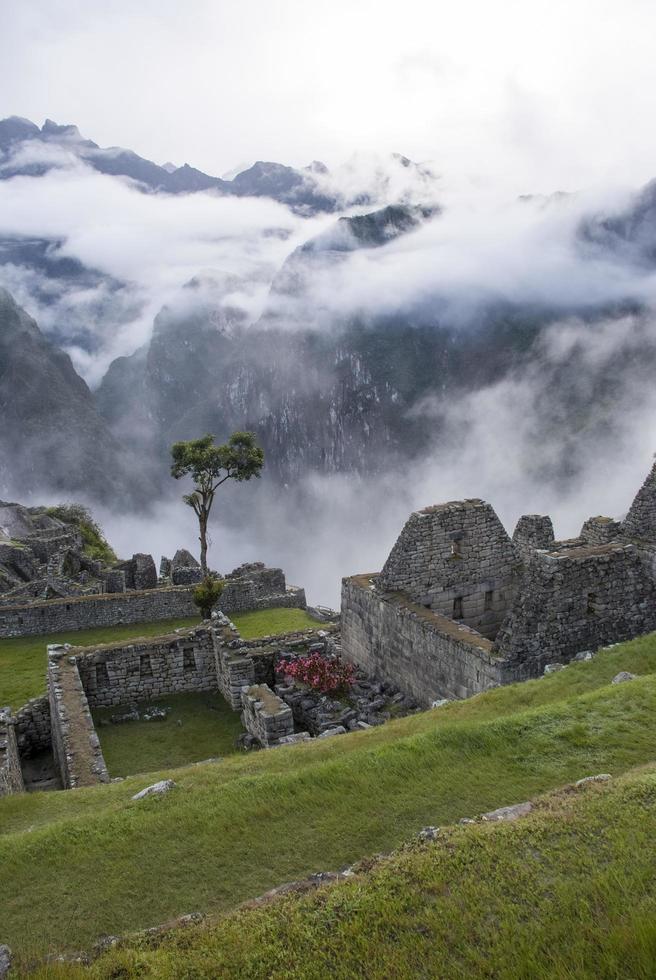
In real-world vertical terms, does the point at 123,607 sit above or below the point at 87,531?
below

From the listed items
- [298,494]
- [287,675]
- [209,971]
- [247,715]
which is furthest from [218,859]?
[298,494]

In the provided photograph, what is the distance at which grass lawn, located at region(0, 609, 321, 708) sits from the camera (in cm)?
2229

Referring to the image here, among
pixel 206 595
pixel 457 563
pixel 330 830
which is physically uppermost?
pixel 457 563

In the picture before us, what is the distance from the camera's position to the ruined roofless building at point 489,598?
1384 cm

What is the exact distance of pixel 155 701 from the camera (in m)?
19.3

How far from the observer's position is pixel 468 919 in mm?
5676

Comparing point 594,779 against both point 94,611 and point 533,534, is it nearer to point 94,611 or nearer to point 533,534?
point 533,534

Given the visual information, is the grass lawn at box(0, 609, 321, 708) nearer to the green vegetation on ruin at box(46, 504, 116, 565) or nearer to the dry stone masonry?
the dry stone masonry

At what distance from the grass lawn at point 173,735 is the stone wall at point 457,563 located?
5.61 meters

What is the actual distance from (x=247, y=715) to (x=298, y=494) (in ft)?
538

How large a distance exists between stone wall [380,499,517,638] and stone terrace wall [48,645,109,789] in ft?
26.1

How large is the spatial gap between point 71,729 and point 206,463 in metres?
25.4

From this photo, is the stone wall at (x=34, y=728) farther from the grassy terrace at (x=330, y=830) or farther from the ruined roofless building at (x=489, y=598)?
the ruined roofless building at (x=489, y=598)

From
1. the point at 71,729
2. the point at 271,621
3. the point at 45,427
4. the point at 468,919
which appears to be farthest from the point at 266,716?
the point at 45,427
